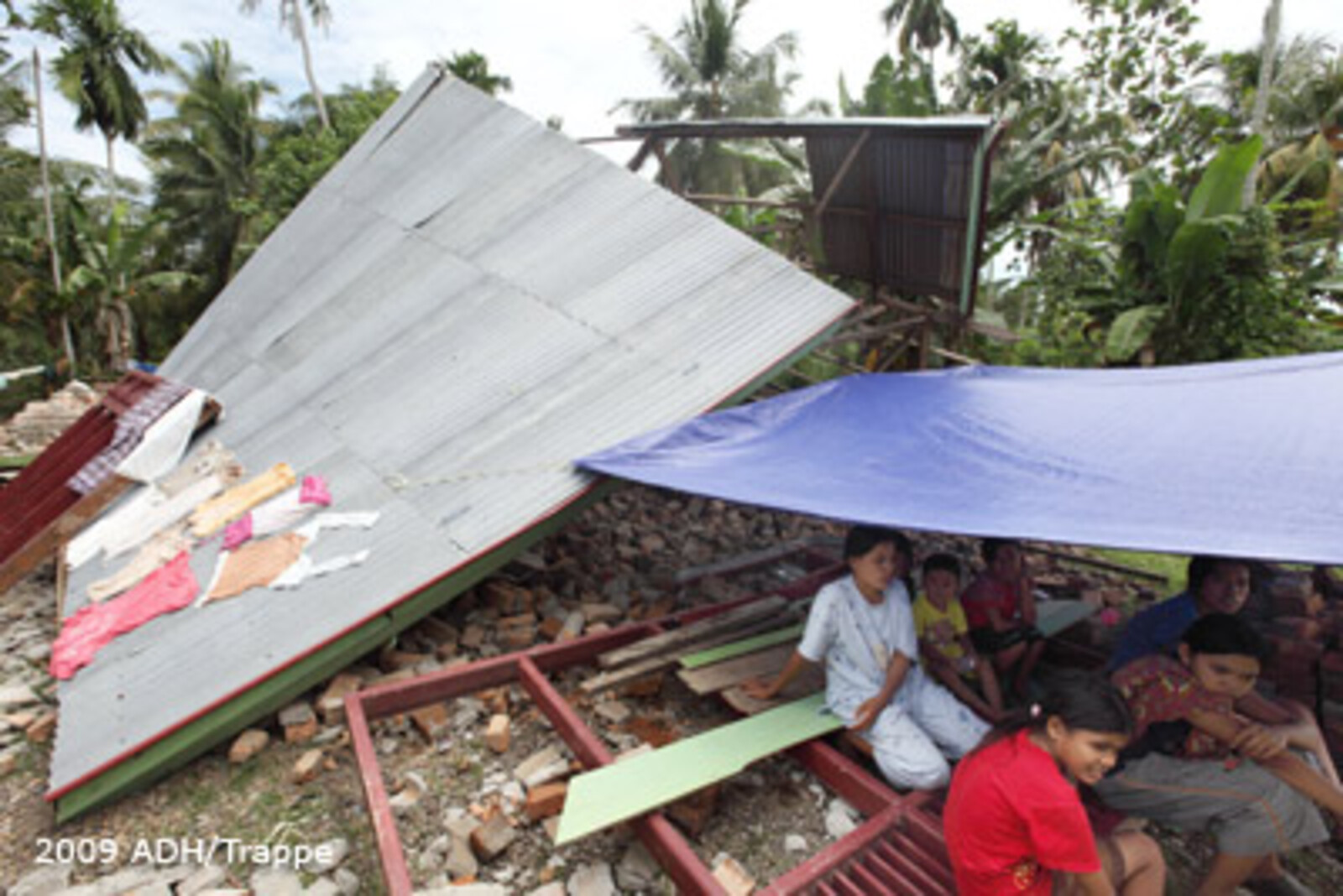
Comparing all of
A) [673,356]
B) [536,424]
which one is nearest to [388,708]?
[536,424]

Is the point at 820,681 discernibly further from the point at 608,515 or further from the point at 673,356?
the point at 608,515

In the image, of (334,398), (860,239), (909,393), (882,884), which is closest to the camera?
(882,884)

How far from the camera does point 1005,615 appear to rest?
3809 millimetres

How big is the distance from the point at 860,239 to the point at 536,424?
506cm

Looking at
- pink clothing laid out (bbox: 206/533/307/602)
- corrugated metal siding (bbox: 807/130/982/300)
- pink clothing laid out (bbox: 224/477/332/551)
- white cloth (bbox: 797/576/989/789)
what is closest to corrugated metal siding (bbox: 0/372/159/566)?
pink clothing laid out (bbox: 224/477/332/551)

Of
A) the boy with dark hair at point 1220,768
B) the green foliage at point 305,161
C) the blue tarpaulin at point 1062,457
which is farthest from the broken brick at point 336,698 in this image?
the green foliage at point 305,161

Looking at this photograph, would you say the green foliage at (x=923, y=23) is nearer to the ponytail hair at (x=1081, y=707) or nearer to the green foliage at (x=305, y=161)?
the green foliage at (x=305, y=161)

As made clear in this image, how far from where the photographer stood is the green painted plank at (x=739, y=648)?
3.70m

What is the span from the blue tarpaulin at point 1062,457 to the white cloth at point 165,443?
386 cm

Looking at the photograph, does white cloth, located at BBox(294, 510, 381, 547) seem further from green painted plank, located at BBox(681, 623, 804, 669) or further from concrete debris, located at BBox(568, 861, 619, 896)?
concrete debris, located at BBox(568, 861, 619, 896)

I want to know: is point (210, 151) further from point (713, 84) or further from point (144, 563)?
point (144, 563)

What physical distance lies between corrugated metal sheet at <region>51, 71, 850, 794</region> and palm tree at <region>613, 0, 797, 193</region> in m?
17.9

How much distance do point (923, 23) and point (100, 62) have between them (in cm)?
2905

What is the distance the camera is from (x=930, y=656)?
3486 mm
